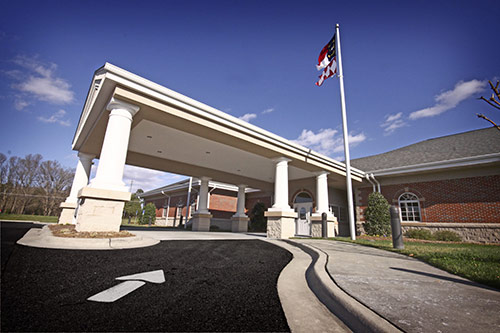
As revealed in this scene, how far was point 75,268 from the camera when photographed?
302 cm

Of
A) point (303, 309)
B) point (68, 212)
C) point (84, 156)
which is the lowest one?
point (303, 309)

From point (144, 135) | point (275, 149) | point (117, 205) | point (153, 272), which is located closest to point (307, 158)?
point (275, 149)

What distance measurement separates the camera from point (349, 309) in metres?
1.88

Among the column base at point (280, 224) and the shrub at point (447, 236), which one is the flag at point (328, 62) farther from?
the shrub at point (447, 236)

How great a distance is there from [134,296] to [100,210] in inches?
173

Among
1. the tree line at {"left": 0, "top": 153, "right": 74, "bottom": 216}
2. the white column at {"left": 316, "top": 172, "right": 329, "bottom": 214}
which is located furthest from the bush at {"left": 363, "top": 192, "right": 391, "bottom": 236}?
the tree line at {"left": 0, "top": 153, "right": 74, "bottom": 216}

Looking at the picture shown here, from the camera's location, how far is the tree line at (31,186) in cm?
2580

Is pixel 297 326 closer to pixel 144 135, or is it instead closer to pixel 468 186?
pixel 144 135

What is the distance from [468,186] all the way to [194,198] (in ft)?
63.6

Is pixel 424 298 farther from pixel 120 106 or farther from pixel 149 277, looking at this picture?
pixel 120 106

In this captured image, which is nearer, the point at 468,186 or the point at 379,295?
the point at 379,295

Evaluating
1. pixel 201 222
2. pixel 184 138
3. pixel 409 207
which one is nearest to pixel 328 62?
pixel 184 138

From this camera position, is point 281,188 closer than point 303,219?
Yes

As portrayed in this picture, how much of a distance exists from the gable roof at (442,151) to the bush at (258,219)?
8.32 meters
